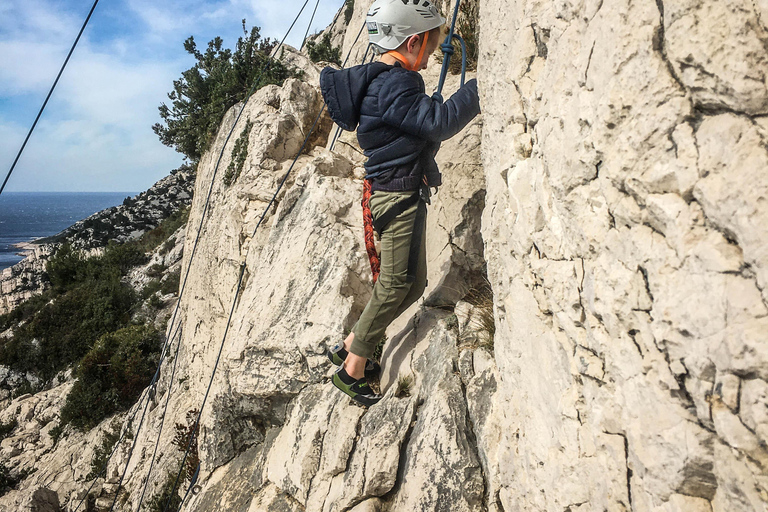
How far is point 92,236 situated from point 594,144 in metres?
28.5

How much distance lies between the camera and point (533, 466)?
7.34 ft

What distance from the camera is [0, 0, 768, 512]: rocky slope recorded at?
118 centimetres

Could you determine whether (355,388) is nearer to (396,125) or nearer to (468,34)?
(396,125)

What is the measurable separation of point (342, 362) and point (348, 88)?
2.23 metres

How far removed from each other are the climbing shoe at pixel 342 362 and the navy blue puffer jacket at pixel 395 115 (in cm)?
148

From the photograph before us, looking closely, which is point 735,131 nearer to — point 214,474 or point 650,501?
point 650,501

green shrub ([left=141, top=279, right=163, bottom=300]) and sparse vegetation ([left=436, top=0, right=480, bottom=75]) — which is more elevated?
sparse vegetation ([left=436, top=0, right=480, bottom=75])

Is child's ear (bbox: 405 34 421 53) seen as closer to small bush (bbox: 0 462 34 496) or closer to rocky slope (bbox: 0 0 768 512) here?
rocky slope (bbox: 0 0 768 512)

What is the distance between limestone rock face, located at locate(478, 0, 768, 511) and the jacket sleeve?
523mm

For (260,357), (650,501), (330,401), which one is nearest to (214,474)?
(260,357)

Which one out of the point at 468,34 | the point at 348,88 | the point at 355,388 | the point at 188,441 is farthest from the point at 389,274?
the point at 188,441

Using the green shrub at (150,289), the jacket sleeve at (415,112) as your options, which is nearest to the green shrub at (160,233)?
the green shrub at (150,289)

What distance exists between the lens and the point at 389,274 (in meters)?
3.27

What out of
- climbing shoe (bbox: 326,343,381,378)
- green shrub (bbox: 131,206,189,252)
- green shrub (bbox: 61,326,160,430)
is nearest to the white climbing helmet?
climbing shoe (bbox: 326,343,381,378)
